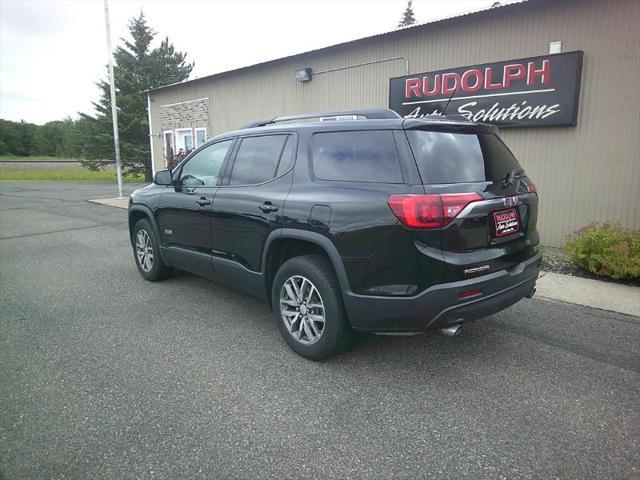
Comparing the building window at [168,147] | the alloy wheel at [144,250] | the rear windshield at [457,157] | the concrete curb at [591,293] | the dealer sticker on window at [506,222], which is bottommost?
the concrete curb at [591,293]

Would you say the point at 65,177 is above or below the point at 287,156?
below

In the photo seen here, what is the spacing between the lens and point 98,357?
3.37m

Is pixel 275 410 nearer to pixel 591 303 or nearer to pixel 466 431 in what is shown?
pixel 466 431

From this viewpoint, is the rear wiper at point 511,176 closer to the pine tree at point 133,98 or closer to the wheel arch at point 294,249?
the wheel arch at point 294,249

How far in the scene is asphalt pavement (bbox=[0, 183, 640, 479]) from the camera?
7.28 ft

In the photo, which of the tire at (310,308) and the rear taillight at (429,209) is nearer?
the rear taillight at (429,209)

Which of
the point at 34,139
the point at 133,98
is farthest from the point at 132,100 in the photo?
the point at 34,139

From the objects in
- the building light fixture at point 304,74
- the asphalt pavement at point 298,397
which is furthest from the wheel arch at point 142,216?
the building light fixture at point 304,74

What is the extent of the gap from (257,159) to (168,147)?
51.3 feet

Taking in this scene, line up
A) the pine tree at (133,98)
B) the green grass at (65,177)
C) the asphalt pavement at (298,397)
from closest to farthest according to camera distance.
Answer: the asphalt pavement at (298,397), the pine tree at (133,98), the green grass at (65,177)

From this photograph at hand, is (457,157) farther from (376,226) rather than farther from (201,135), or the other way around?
(201,135)

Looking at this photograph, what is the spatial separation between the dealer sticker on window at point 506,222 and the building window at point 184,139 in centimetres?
1524

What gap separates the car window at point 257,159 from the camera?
3654 millimetres

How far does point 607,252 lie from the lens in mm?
5211
